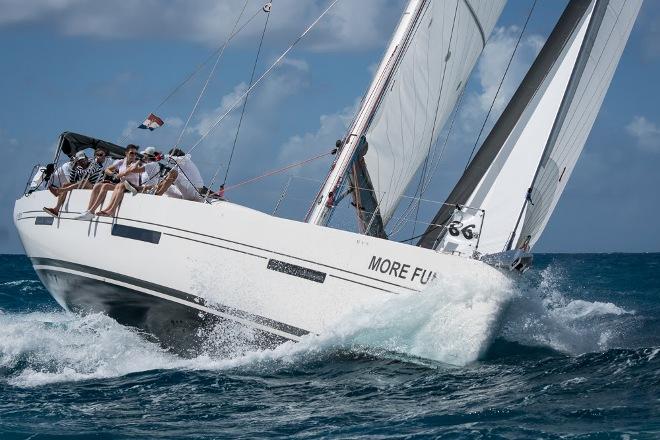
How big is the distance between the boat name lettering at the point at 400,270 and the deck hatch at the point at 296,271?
0.62m

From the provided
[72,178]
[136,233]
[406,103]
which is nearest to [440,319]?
[406,103]

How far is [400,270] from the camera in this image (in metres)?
9.88

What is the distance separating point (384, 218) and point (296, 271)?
224cm

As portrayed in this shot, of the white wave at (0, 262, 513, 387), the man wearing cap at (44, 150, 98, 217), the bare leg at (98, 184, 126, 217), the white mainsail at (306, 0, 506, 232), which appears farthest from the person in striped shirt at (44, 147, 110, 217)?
the white mainsail at (306, 0, 506, 232)

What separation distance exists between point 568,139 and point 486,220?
56.7 inches

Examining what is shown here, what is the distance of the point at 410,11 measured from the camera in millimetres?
11781

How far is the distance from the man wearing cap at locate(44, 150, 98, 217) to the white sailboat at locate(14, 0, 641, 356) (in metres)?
0.42

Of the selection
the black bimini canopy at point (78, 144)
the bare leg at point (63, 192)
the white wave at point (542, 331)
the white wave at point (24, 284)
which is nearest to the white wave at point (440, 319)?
the white wave at point (542, 331)

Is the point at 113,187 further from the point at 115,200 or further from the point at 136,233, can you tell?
the point at 136,233

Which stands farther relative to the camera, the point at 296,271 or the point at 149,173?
the point at 149,173

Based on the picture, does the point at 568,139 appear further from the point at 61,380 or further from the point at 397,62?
the point at 61,380

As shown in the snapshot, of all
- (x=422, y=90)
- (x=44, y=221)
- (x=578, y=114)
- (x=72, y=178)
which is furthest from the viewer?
(x=72, y=178)

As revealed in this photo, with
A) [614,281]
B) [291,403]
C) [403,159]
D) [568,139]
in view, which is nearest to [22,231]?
[403,159]

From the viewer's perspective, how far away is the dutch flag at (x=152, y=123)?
46.4ft
